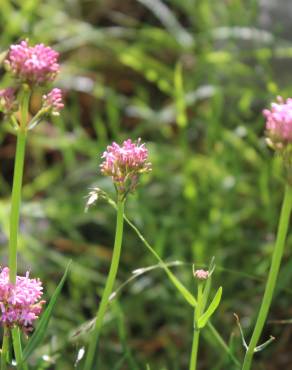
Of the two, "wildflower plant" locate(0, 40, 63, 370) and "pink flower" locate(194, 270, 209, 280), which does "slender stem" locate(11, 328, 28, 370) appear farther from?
"pink flower" locate(194, 270, 209, 280)

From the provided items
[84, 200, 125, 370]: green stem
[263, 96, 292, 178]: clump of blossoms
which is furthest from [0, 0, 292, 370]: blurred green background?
[263, 96, 292, 178]: clump of blossoms

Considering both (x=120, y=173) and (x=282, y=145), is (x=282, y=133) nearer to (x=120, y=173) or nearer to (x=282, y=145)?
(x=282, y=145)

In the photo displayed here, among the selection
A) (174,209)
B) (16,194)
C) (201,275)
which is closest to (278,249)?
(201,275)

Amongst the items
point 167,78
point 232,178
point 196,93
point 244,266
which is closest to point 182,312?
point 244,266

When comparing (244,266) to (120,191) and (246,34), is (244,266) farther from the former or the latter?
(120,191)

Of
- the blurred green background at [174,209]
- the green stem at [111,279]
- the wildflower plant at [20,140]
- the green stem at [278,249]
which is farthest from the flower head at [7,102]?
the blurred green background at [174,209]

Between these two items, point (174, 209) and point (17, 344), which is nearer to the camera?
point (17, 344)

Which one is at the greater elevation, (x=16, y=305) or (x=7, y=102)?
(x=7, y=102)
